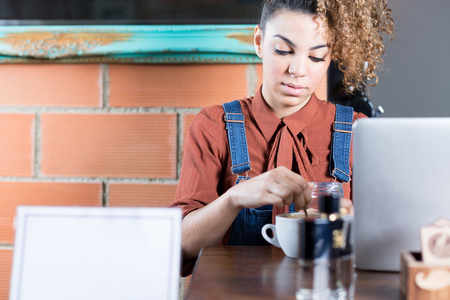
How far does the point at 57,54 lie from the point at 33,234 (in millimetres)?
863

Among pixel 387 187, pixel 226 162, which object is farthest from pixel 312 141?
pixel 387 187

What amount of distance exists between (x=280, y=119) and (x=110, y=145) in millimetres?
491

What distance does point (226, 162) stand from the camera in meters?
1.12

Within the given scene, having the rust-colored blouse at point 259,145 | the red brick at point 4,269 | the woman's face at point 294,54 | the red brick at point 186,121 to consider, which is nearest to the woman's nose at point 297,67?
the woman's face at point 294,54

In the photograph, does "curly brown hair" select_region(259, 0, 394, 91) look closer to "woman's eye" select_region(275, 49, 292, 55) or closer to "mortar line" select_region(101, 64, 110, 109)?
"woman's eye" select_region(275, 49, 292, 55)

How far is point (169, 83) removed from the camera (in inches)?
50.0

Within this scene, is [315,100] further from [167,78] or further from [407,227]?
[407,227]

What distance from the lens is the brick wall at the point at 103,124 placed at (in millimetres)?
1272

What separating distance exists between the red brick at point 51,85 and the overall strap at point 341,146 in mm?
665

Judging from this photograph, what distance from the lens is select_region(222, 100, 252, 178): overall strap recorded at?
3.49ft

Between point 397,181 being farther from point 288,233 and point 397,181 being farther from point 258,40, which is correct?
point 258,40

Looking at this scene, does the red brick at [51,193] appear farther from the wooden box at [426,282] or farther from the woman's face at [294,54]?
the wooden box at [426,282]

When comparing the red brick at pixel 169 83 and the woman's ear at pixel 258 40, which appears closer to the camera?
the woman's ear at pixel 258 40

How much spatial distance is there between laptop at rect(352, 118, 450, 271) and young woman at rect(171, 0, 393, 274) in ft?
1.28
